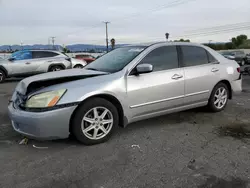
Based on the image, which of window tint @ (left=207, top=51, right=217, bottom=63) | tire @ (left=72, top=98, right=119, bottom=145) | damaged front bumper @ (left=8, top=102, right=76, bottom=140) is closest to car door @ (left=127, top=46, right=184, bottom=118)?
tire @ (left=72, top=98, right=119, bottom=145)

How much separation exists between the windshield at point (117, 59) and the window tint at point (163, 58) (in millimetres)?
202

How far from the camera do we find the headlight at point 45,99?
3.23m

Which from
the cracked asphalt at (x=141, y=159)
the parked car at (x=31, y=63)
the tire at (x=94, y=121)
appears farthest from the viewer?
the parked car at (x=31, y=63)

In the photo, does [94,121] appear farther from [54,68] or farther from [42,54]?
[42,54]

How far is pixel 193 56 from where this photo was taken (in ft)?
15.4

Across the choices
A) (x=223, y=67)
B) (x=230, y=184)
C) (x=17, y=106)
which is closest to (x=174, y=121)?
(x=223, y=67)

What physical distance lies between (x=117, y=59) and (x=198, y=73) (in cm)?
153

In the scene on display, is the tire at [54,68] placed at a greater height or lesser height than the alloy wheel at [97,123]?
greater

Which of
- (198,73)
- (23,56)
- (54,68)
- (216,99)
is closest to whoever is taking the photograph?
(198,73)

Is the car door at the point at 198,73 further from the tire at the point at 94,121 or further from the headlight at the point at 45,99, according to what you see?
the headlight at the point at 45,99

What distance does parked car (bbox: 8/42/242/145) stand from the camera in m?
3.27

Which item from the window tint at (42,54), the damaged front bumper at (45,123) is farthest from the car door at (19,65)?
the damaged front bumper at (45,123)

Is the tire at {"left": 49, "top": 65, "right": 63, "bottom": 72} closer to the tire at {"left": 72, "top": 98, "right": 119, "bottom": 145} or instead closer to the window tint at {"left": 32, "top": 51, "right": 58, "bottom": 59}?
the window tint at {"left": 32, "top": 51, "right": 58, "bottom": 59}

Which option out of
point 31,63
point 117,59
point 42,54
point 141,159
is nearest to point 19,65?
point 31,63
